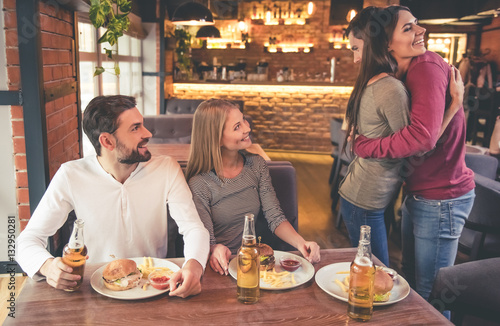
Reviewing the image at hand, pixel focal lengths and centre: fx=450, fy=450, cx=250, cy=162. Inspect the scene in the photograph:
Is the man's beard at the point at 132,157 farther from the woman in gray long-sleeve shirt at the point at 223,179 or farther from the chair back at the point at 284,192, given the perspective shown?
the chair back at the point at 284,192

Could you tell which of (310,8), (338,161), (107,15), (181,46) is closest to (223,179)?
(107,15)

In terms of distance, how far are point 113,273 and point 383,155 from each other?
3.55 feet

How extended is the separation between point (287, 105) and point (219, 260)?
22.0 feet

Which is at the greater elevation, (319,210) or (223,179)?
(223,179)

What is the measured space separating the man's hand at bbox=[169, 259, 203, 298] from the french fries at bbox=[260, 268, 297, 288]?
21cm

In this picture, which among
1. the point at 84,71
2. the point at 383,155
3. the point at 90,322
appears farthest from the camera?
the point at 84,71

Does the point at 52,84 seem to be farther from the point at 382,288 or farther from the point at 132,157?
the point at 382,288

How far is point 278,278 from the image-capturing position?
1434mm

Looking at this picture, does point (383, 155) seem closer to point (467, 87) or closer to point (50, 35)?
point (50, 35)

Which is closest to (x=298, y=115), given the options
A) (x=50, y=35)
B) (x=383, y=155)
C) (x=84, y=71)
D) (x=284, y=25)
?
(x=284, y=25)

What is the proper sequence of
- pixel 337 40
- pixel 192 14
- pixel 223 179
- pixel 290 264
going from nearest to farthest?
pixel 290 264 < pixel 223 179 < pixel 192 14 < pixel 337 40

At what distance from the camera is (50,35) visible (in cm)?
258

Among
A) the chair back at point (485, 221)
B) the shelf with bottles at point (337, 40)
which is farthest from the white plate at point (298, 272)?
the shelf with bottles at point (337, 40)

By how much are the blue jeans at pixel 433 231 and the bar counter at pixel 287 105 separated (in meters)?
5.98
